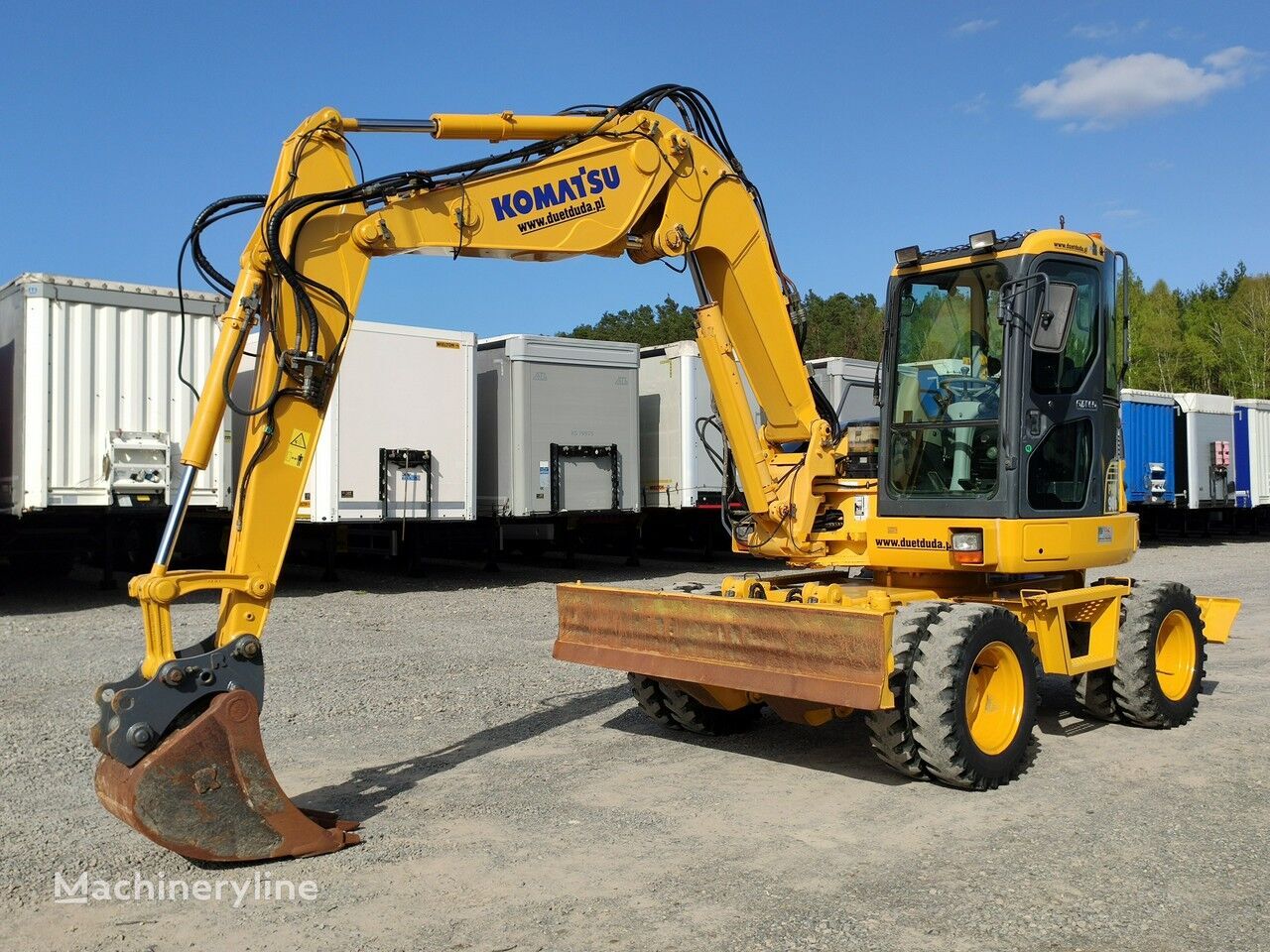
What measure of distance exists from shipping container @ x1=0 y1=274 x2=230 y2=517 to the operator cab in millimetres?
8761

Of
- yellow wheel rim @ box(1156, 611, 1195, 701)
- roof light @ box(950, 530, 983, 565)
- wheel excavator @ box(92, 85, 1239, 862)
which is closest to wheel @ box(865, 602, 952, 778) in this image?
wheel excavator @ box(92, 85, 1239, 862)

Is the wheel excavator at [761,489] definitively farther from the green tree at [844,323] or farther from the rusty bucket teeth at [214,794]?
the green tree at [844,323]

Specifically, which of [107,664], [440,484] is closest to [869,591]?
[107,664]

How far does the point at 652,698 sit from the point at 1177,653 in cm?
354

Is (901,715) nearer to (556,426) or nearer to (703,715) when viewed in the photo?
(703,715)

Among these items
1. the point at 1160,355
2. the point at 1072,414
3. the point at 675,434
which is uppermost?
the point at 1160,355

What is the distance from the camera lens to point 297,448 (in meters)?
5.32

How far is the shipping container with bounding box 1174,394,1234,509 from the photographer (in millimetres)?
26109

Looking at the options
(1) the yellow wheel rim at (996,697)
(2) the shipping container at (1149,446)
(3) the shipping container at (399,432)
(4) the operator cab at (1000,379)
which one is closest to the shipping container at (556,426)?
(3) the shipping container at (399,432)

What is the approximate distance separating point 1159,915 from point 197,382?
39.4ft

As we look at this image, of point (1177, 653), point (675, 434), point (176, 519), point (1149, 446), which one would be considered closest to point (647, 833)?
point (176, 519)

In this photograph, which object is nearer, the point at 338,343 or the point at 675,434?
the point at 338,343

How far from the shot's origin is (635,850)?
5062 mm

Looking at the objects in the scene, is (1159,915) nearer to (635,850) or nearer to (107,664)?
(635,850)
